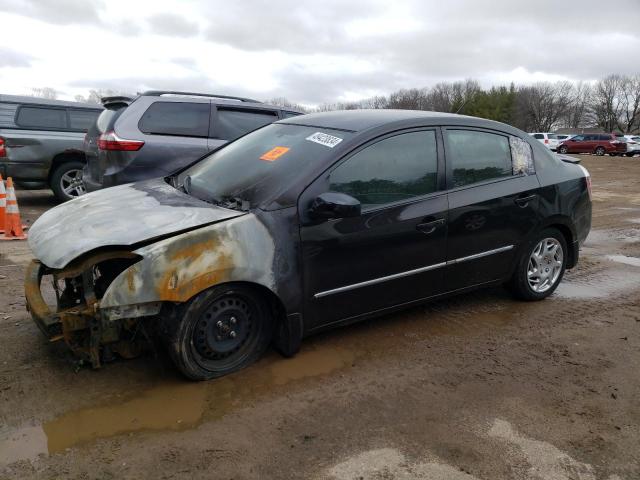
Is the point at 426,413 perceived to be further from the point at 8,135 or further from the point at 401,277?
the point at 8,135

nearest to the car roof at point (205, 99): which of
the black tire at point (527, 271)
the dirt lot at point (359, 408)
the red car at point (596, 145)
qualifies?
the dirt lot at point (359, 408)

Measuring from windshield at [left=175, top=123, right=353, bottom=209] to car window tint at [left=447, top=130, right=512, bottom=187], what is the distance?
2.99 ft

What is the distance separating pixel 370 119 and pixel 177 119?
373cm

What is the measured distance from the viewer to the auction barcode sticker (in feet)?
11.6

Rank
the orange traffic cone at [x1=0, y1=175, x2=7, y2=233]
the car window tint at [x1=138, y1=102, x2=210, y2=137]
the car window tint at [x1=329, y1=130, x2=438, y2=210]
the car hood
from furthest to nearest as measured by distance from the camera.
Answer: the orange traffic cone at [x1=0, y1=175, x2=7, y2=233], the car window tint at [x1=138, y1=102, x2=210, y2=137], the car window tint at [x1=329, y1=130, x2=438, y2=210], the car hood

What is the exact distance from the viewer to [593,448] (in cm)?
266

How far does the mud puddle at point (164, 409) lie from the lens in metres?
2.56

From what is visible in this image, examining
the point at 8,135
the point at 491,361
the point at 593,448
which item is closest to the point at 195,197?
the point at 491,361

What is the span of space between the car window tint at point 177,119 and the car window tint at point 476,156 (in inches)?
155

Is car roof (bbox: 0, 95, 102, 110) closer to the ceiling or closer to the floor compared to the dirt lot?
closer to the ceiling

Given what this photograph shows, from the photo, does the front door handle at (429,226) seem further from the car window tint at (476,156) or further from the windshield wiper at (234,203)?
the windshield wiper at (234,203)

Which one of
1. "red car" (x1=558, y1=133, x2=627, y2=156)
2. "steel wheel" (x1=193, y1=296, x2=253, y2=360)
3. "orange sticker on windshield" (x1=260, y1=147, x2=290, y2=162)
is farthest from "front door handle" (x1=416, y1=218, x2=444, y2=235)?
"red car" (x1=558, y1=133, x2=627, y2=156)

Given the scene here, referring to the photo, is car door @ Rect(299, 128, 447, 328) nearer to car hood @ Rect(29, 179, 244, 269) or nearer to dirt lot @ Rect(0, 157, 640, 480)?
dirt lot @ Rect(0, 157, 640, 480)

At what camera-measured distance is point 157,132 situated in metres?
6.53
